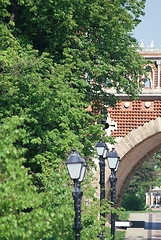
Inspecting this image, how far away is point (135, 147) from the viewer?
2308 cm

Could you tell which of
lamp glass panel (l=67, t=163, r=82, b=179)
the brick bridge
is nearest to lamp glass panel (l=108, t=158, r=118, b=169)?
lamp glass panel (l=67, t=163, r=82, b=179)

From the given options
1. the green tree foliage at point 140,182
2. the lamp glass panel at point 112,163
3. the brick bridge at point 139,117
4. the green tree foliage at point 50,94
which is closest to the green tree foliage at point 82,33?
the green tree foliage at point 50,94

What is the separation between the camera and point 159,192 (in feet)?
285

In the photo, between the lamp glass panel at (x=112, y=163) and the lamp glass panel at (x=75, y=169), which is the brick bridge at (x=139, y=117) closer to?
the lamp glass panel at (x=112, y=163)

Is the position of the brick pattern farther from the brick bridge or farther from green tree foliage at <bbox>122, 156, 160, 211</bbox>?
green tree foliage at <bbox>122, 156, 160, 211</bbox>

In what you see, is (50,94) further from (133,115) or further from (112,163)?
(133,115)

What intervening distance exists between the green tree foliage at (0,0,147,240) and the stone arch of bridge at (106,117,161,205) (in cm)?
603

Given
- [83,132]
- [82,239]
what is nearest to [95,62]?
[83,132]

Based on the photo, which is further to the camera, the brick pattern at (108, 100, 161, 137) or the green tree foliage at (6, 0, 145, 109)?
the brick pattern at (108, 100, 161, 137)

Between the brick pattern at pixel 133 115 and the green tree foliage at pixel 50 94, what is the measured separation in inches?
238

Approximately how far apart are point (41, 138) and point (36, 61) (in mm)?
1925

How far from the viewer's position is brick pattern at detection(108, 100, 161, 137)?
22.2 meters

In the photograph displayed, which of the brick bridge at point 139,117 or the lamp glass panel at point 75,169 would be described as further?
the brick bridge at point 139,117

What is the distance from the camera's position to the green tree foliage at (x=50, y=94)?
8116mm
